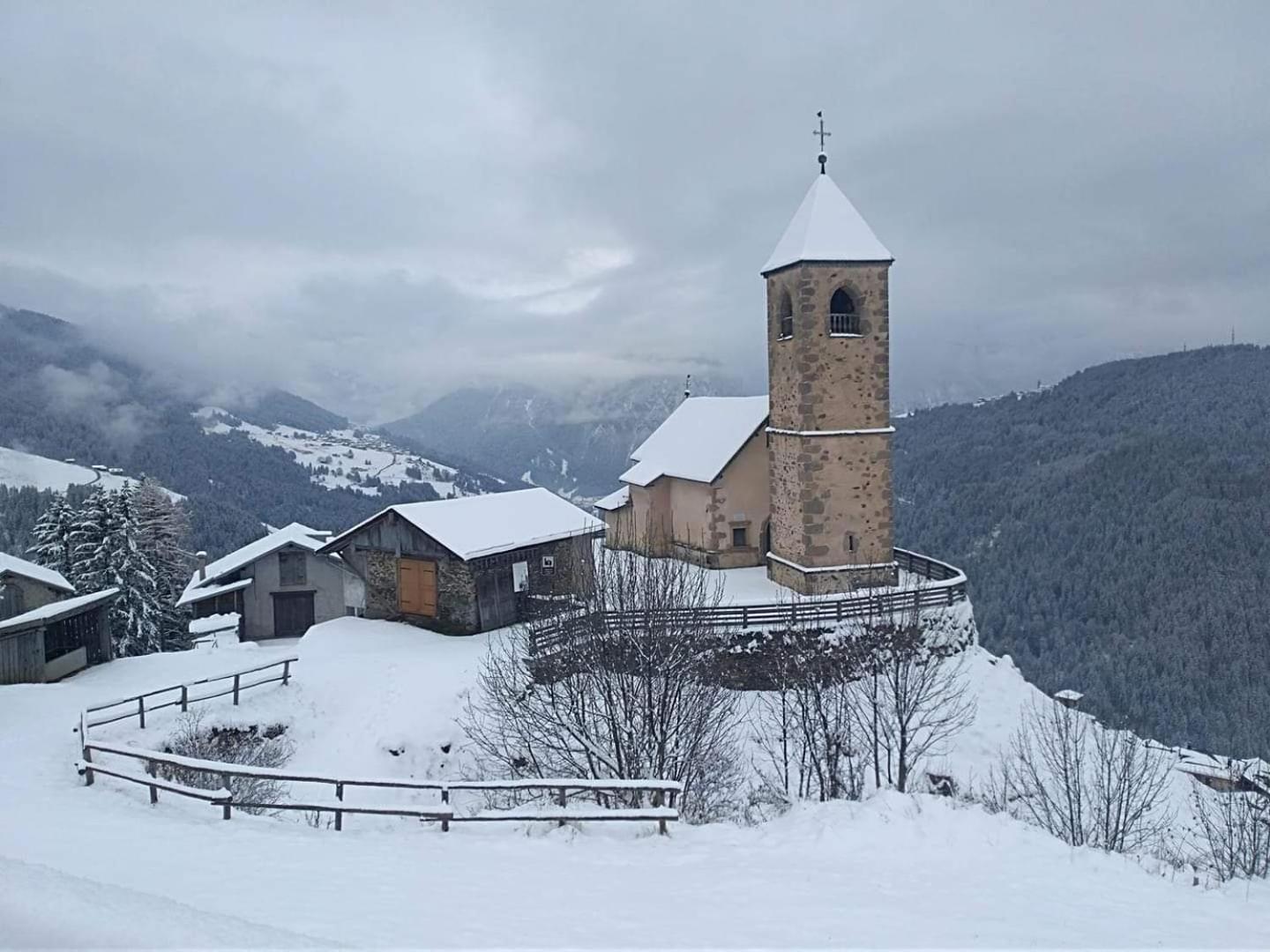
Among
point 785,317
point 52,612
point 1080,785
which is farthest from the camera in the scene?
point 785,317

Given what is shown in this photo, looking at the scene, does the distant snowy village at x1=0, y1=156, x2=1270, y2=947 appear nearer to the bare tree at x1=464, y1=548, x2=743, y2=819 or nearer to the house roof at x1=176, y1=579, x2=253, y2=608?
the bare tree at x1=464, y1=548, x2=743, y2=819

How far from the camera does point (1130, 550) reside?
114750 millimetres

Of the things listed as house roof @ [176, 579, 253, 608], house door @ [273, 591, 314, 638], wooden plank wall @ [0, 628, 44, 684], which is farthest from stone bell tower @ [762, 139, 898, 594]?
wooden plank wall @ [0, 628, 44, 684]

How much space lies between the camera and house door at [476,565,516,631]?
1074 inches

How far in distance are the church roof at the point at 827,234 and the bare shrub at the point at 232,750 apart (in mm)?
21768

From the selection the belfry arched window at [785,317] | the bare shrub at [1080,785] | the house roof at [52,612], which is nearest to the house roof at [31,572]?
the house roof at [52,612]

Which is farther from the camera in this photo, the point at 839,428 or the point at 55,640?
the point at 839,428

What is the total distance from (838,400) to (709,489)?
272 inches

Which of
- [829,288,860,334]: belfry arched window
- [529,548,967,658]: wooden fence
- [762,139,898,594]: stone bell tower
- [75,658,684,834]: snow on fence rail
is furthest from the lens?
[829,288,860,334]: belfry arched window

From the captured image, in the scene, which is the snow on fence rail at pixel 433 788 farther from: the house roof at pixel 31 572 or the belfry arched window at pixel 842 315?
the belfry arched window at pixel 842 315

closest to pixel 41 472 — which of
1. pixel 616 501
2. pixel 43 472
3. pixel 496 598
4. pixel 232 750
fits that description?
pixel 43 472

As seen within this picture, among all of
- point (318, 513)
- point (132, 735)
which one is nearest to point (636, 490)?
point (132, 735)

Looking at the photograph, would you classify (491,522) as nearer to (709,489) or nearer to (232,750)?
(709,489)

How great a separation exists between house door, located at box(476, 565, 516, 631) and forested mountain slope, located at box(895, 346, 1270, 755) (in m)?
71.6
